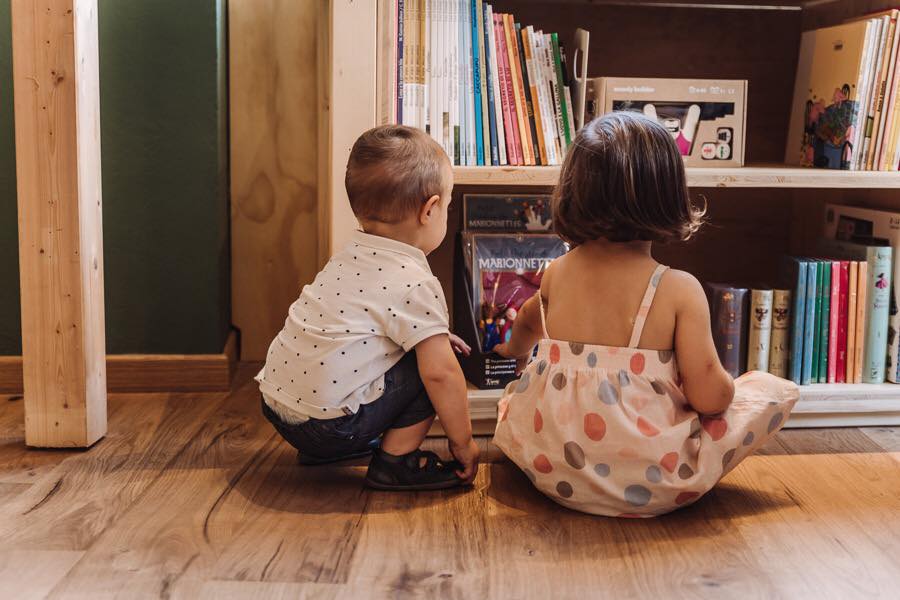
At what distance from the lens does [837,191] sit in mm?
2047

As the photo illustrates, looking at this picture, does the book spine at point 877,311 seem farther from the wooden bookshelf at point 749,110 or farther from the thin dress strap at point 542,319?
the thin dress strap at point 542,319

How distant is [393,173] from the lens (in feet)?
4.62

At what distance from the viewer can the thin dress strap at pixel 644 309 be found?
136 cm

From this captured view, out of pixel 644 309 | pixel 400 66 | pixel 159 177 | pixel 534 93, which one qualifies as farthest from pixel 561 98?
pixel 159 177

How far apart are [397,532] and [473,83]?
0.80 m

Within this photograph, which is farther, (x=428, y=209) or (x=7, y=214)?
(x=7, y=214)

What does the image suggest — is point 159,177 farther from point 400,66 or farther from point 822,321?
point 822,321

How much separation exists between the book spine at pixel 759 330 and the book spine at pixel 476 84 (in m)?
0.55

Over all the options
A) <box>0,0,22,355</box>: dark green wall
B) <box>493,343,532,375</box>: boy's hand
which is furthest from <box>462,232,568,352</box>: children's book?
<box>0,0,22,355</box>: dark green wall

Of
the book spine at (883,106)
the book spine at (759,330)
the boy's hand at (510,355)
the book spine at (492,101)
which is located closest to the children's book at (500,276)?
the boy's hand at (510,355)

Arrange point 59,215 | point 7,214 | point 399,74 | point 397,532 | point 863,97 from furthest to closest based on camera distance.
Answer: point 7,214
point 863,97
point 399,74
point 59,215
point 397,532

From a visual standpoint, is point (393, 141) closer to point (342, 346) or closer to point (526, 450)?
point (342, 346)

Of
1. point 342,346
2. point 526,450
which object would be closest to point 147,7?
point 342,346

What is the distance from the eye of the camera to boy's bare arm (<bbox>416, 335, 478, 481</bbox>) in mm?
1411
